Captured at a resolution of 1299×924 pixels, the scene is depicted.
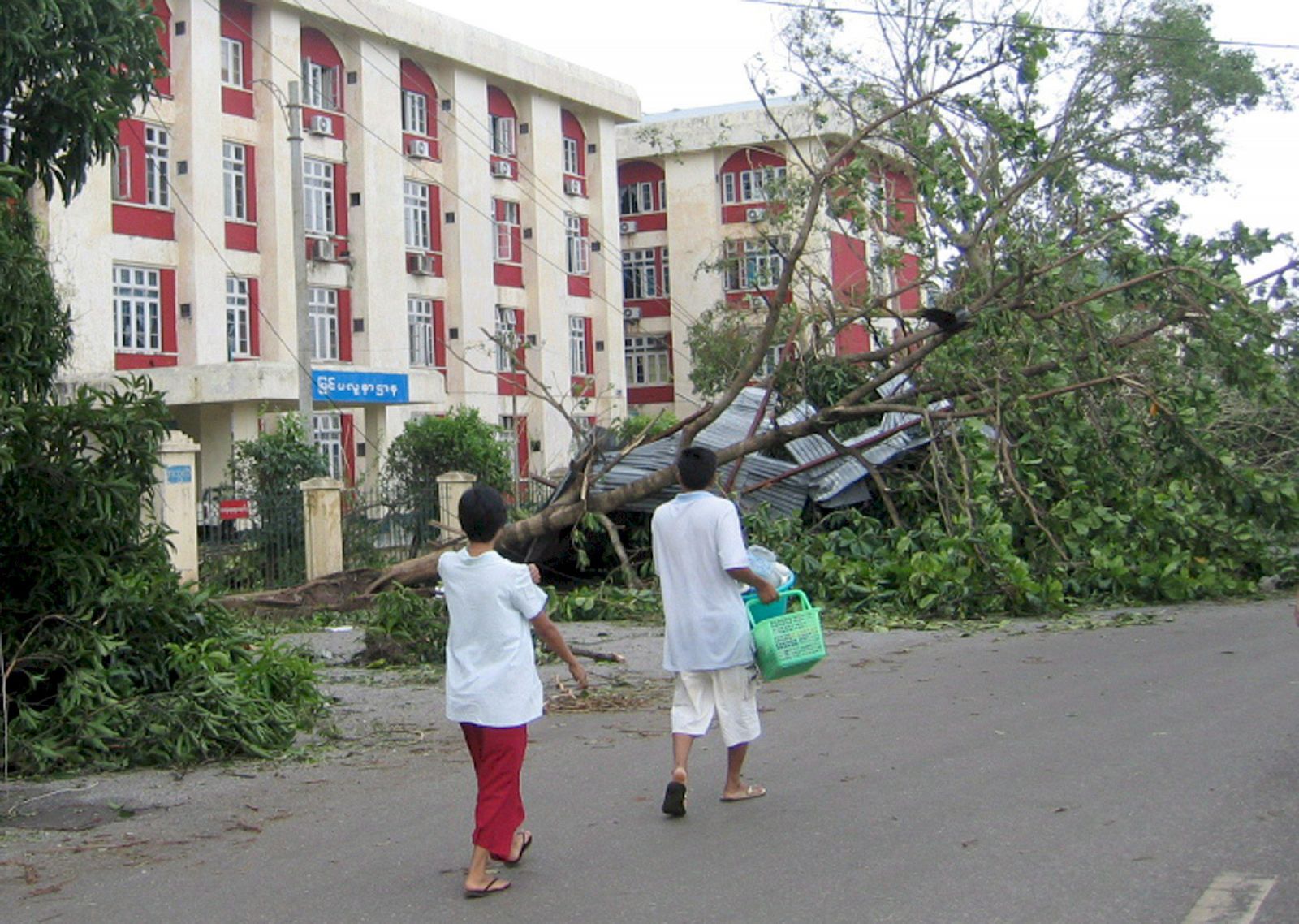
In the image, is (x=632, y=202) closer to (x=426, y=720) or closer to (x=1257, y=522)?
(x=1257, y=522)

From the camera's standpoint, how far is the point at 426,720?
958 cm

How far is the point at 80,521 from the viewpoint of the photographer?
8.29m

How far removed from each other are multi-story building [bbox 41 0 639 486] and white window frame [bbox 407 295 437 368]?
3.2 inches

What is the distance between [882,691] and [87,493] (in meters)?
5.26

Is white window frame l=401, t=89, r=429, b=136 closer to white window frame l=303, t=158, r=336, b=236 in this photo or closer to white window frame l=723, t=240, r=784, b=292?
white window frame l=303, t=158, r=336, b=236

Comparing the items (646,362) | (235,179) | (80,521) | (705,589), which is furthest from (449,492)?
(646,362)

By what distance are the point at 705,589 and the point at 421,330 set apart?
3216 cm

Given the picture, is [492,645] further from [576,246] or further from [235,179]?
[576,246]

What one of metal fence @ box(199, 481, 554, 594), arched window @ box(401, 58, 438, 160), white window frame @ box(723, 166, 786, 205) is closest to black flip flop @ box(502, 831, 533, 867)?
metal fence @ box(199, 481, 554, 594)

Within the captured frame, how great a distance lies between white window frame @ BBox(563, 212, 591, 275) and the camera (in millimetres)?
43312

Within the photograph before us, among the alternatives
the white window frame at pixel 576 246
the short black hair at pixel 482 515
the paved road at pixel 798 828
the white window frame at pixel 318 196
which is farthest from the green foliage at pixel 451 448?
the short black hair at pixel 482 515

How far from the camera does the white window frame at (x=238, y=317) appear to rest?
32209 mm

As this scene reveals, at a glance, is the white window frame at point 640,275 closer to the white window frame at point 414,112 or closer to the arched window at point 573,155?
the arched window at point 573,155

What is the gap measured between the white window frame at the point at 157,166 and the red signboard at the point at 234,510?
13339 mm
